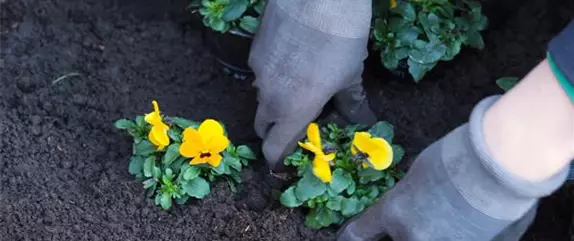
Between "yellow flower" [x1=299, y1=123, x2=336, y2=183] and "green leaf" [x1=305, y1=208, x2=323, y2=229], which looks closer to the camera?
"yellow flower" [x1=299, y1=123, x2=336, y2=183]

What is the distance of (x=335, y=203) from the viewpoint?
→ 5.96 feet

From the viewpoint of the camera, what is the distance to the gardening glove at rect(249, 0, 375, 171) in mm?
1698

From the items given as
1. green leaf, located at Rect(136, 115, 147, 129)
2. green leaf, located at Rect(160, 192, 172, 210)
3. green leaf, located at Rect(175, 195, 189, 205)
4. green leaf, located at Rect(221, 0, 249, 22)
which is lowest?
green leaf, located at Rect(175, 195, 189, 205)

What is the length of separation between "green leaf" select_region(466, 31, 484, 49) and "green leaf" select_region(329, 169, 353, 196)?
0.51 m

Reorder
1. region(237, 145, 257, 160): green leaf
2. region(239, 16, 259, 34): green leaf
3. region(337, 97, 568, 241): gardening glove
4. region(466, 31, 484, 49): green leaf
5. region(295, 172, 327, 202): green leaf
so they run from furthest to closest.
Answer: region(466, 31, 484, 49): green leaf < region(239, 16, 259, 34): green leaf < region(237, 145, 257, 160): green leaf < region(295, 172, 327, 202): green leaf < region(337, 97, 568, 241): gardening glove

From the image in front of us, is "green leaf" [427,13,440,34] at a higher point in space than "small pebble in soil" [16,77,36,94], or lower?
higher

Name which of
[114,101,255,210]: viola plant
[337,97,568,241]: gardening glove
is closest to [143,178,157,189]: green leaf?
[114,101,255,210]: viola plant

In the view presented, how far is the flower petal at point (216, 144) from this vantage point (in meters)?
1.78

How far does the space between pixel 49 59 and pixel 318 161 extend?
0.75 meters

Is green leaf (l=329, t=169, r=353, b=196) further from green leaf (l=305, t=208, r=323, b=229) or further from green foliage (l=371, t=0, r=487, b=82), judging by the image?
green foliage (l=371, t=0, r=487, b=82)

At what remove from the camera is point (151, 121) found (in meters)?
1.79

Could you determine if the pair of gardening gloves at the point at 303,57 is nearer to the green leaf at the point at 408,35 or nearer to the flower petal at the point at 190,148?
the flower petal at the point at 190,148

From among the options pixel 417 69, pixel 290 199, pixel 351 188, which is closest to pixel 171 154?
pixel 290 199

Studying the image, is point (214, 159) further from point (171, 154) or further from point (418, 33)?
point (418, 33)
